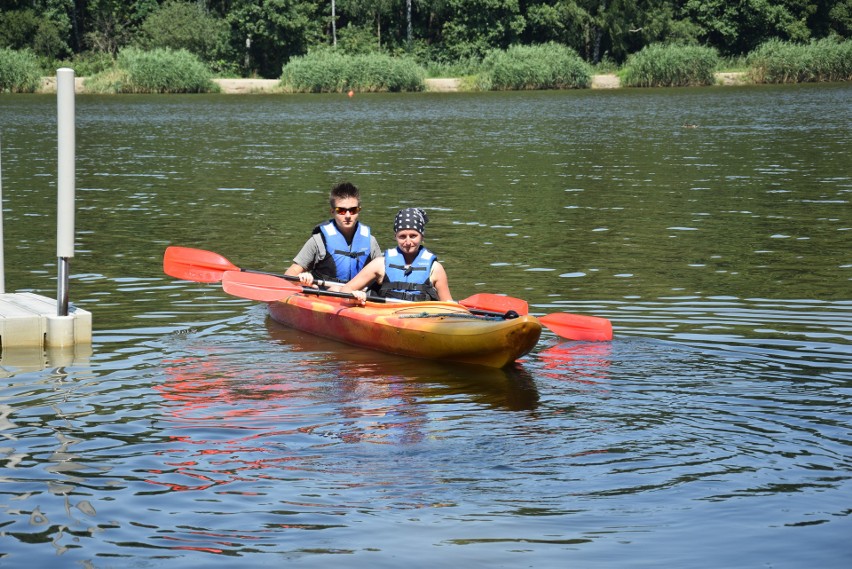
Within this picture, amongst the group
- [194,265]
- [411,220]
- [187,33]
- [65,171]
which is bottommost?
[194,265]

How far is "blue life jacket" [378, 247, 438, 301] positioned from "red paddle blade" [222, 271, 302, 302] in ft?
2.86

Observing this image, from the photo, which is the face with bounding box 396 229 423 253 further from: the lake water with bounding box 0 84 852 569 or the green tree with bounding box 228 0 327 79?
the green tree with bounding box 228 0 327 79

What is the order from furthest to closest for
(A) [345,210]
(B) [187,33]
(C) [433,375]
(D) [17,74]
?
(B) [187,33] → (D) [17,74] → (A) [345,210] → (C) [433,375]

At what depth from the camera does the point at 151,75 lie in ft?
188

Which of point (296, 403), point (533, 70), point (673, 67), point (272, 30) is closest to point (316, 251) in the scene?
point (296, 403)

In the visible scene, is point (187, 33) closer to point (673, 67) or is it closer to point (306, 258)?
point (673, 67)

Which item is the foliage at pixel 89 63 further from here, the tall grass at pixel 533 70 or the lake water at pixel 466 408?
the lake water at pixel 466 408

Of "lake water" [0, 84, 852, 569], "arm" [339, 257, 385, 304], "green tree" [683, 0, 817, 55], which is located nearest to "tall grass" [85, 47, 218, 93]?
"green tree" [683, 0, 817, 55]

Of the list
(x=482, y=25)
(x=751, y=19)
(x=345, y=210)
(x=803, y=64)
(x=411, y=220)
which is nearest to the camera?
(x=411, y=220)

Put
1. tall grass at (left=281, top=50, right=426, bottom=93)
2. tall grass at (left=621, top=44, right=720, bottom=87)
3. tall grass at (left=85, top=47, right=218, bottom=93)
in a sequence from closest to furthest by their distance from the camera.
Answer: tall grass at (left=85, top=47, right=218, bottom=93), tall grass at (left=281, top=50, right=426, bottom=93), tall grass at (left=621, top=44, right=720, bottom=87)

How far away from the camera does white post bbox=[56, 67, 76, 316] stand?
345 inches

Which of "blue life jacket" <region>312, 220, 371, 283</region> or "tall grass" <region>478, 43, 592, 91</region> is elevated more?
"tall grass" <region>478, 43, 592, 91</region>

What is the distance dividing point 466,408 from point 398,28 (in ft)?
223

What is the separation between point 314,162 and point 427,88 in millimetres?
34799
